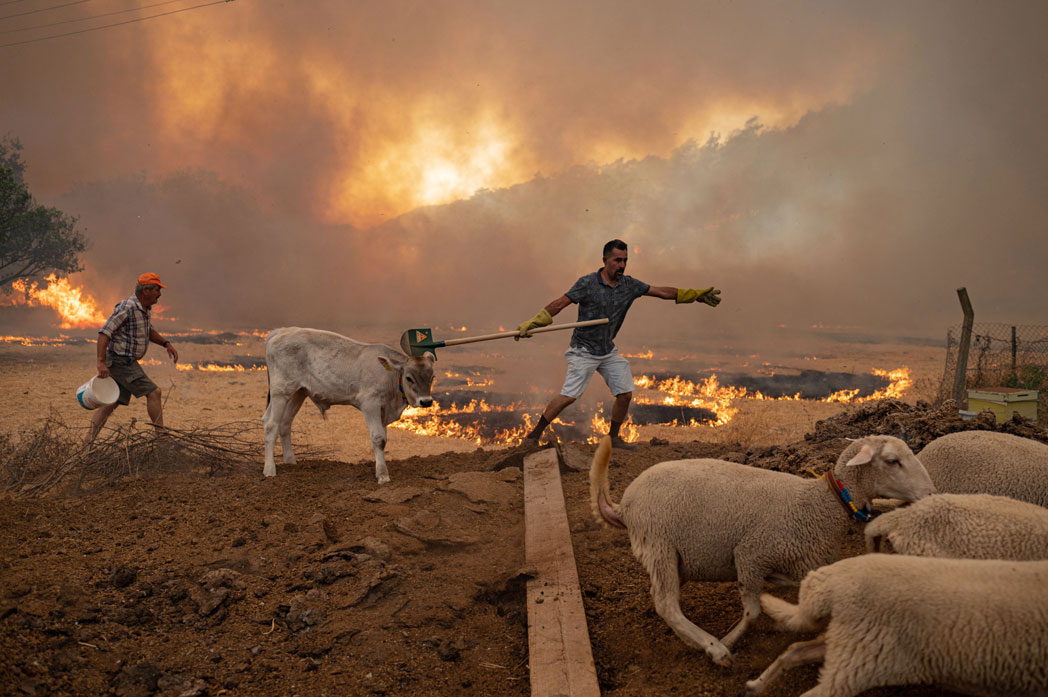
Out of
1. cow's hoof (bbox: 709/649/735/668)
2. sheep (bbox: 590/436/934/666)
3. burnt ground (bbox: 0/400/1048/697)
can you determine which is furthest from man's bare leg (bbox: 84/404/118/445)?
cow's hoof (bbox: 709/649/735/668)

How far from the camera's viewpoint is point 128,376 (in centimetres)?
Result: 862

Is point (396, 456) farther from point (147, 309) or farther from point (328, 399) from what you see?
point (147, 309)

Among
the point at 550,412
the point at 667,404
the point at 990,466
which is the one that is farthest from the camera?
the point at 667,404

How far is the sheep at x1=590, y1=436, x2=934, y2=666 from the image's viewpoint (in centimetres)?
373

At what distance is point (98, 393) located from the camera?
813 centimetres

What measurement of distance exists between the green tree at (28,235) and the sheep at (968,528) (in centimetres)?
2722

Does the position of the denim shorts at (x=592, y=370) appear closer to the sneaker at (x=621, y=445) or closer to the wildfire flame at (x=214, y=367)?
the sneaker at (x=621, y=445)

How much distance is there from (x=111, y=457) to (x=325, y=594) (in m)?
5.00

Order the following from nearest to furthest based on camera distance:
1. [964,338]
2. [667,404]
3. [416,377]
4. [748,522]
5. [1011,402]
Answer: [748,522] → [1011,402] → [416,377] → [964,338] → [667,404]

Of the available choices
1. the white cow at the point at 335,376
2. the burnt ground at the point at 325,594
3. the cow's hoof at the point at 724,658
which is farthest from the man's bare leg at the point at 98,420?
the cow's hoof at the point at 724,658

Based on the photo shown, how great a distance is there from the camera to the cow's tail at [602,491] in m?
4.23

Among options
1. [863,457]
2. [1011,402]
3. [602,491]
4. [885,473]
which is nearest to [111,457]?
[602,491]

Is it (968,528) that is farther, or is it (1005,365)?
(1005,365)

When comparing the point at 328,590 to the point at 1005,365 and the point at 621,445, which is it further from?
the point at 1005,365
